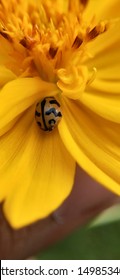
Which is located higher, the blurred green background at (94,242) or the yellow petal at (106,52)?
the yellow petal at (106,52)

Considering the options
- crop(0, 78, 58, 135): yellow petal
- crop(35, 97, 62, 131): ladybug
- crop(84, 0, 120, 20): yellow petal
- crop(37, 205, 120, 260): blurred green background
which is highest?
crop(84, 0, 120, 20): yellow petal

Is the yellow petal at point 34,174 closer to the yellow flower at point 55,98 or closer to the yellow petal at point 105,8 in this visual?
the yellow flower at point 55,98

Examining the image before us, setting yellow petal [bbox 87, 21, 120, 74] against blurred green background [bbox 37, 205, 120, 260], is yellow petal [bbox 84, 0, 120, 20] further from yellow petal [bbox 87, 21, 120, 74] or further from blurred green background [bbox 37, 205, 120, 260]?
blurred green background [bbox 37, 205, 120, 260]

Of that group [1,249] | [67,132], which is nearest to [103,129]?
[67,132]

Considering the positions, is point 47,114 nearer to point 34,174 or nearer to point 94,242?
point 34,174

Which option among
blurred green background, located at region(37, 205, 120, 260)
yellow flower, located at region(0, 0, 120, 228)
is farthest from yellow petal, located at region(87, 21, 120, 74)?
blurred green background, located at region(37, 205, 120, 260)

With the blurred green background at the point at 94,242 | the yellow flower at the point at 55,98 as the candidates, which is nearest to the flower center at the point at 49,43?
the yellow flower at the point at 55,98
